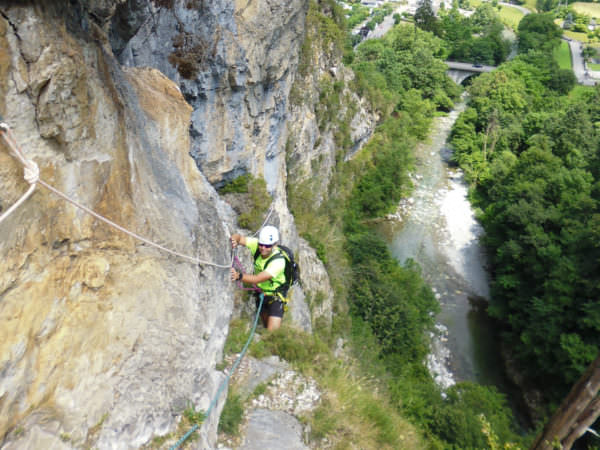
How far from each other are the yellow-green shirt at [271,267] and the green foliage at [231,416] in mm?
1734

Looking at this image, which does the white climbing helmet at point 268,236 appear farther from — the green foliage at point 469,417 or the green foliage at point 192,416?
the green foliage at point 469,417

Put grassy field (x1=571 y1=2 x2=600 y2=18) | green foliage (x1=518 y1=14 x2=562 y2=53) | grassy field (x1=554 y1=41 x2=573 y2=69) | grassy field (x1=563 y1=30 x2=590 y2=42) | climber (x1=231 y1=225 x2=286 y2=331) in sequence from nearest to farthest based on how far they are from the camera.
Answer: climber (x1=231 y1=225 x2=286 y2=331) → grassy field (x1=554 y1=41 x2=573 y2=69) → green foliage (x1=518 y1=14 x2=562 y2=53) → grassy field (x1=563 y1=30 x2=590 y2=42) → grassy field (x1=571 y1=2 x2=600 y2=18)

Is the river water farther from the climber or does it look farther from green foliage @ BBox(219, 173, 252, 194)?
the climber

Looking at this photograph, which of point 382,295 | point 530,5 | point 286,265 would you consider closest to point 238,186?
point 286,265

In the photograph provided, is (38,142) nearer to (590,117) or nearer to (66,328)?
(66,328)

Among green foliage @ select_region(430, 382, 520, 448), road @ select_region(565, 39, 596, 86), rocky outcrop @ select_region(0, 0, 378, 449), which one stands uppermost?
rocky outcrop @ select_region(0, 0, 378, 449)

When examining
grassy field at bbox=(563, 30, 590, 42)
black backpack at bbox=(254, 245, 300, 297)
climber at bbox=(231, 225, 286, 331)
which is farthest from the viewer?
grassy field at bbox=(563, 30, 590, 42)

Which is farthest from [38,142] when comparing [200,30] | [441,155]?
[441,155]

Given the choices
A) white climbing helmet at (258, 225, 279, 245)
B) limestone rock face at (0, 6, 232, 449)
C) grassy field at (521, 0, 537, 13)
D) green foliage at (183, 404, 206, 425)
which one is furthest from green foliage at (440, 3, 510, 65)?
green foliage at (183, 404, 206, 425)

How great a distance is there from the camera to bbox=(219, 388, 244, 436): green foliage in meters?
5.84

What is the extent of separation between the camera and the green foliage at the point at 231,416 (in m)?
5.84

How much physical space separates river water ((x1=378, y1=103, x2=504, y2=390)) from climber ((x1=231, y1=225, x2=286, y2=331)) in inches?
506

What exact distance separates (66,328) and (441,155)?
119 ft

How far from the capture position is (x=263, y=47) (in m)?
10.5
